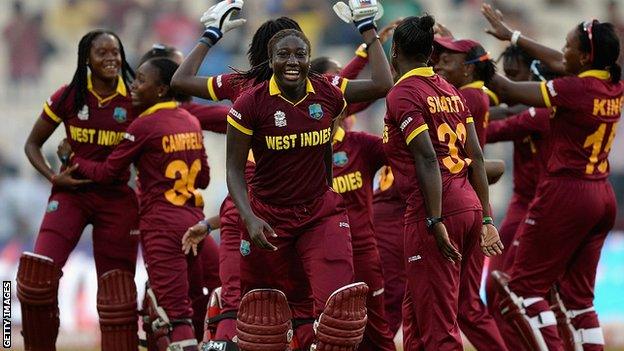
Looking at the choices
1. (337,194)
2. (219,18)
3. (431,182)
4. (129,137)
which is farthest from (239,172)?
(129,137)

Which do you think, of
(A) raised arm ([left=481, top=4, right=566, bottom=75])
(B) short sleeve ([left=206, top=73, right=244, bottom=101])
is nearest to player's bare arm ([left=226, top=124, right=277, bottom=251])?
(B) short sleeve ([left=206, top=73, right=244, bottom=101])

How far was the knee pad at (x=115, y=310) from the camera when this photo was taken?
8672mm

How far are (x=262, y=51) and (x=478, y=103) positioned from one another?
161 cm

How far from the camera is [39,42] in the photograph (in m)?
16.5

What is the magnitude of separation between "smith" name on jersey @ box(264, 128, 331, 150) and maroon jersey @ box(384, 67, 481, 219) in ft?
1.40

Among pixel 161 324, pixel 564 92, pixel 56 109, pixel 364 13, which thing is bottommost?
pixel 161 324

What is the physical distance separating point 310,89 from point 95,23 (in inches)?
394

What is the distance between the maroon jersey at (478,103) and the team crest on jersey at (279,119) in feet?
5.75

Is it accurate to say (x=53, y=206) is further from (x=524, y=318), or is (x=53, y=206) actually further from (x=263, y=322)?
(x=524, y=318)

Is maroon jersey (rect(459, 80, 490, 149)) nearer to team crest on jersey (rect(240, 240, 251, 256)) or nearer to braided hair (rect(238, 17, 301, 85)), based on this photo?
braided hair (rect(238, 17, 301, 85))

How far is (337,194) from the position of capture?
7277mm

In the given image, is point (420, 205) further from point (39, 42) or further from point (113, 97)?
point (39, 42)

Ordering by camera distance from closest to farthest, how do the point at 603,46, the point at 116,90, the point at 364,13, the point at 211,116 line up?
1. the point at 364,13
2. the point at 603,46
3. the point at 116,90
4. the point at 211,116

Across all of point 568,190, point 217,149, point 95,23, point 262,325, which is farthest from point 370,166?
point 95,23
